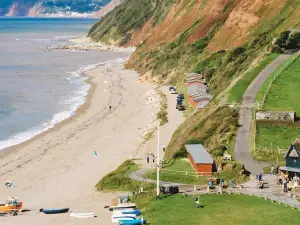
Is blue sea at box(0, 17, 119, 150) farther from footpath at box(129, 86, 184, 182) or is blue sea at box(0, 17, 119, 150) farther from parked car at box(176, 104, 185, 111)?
parked car at box(176, 104, 185, 111)

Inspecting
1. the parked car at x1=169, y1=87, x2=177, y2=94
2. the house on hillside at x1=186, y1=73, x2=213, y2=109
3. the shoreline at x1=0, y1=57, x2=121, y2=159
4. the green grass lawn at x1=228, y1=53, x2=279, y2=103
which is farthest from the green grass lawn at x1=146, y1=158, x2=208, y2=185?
the parked car at x1=169, y1=87, x2=177, y2=94

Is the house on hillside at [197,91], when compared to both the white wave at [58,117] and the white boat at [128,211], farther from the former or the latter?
the white boat at [128,211]

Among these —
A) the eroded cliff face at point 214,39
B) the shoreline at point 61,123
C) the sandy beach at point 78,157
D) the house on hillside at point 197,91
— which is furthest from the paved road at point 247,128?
the shoreline at point 61,123

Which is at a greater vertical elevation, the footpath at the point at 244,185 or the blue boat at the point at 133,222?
the footpath at the point at 244,185

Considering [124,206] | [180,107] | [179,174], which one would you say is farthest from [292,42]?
[124,206]

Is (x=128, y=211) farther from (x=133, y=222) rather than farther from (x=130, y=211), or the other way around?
(x=133, y=222)

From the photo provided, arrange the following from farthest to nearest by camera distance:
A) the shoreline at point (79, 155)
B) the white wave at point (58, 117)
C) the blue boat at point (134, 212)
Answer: the white wave at point (58, 117)
the shoreline at point (79, 155)
the blue boat at point (134, 212)
